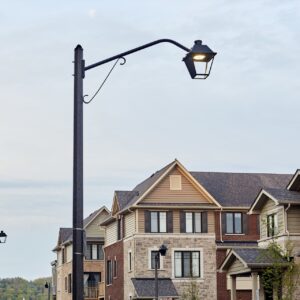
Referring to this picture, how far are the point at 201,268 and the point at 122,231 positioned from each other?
7.43 meters

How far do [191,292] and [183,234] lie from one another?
6972 mm

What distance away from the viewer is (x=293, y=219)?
136 feet

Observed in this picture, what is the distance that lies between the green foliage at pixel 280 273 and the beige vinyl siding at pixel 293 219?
1.92 meters

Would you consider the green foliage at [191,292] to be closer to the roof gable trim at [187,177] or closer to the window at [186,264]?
the window at [186,264]

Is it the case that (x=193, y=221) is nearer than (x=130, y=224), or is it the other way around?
(x=193, y=221)

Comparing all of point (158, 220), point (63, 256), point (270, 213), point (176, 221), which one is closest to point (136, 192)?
point (158, 220)

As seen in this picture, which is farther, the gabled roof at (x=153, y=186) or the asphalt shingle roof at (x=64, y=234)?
the asphalt shingle roof at (x=64, y=234)

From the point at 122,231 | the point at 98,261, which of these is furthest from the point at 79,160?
the point at 98,261

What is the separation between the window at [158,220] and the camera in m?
56.1

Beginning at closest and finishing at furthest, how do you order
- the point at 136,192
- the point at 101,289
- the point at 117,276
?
1. the point at 136,192
2. the point at 117,276
3. the point at 101,289

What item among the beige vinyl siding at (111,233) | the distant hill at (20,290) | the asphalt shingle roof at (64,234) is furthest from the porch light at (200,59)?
the distant hill at (20,290)

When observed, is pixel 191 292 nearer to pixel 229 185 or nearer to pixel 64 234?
pixel 229 185

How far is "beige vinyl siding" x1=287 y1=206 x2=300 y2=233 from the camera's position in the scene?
136 feet

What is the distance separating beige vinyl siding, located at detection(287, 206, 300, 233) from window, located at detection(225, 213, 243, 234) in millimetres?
15995
